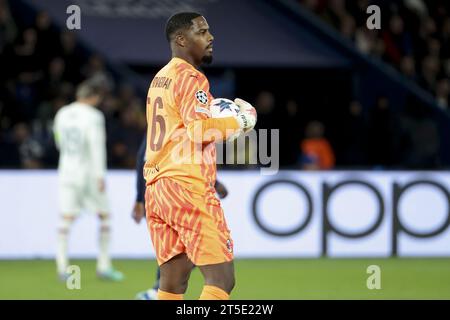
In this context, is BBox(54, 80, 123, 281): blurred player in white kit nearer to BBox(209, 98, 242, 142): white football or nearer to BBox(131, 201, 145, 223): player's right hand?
BBox(131, 201, 145, 223): player's right hand

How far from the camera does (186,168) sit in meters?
→ 7.09

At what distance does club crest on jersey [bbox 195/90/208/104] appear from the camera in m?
6.94

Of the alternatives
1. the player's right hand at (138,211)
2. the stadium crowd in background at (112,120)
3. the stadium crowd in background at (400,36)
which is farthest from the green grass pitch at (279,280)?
the stadium crowd in background at (400,36)

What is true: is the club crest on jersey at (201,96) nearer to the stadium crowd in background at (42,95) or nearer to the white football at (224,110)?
the white football at (224,110)

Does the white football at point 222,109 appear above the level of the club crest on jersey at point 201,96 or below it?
below

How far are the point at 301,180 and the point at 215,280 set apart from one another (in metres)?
7.54

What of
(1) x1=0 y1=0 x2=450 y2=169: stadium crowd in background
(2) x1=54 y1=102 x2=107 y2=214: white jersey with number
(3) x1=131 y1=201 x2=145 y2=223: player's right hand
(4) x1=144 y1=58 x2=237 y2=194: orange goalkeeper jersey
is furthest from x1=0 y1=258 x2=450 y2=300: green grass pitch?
(4) x1=144 y1=58 x2=237 y2=194: orange goalkeeper jersey

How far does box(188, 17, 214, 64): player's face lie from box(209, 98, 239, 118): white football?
0.32 meters

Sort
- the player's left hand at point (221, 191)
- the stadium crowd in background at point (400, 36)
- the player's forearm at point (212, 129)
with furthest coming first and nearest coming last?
the stadium crowd in background at point (400, 36) → the player's left hand at point (221, 191) → the player's forearm at point (212, 129)

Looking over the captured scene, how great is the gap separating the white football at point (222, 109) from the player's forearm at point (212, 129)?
45 mm

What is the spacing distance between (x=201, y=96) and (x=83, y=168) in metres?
5.74

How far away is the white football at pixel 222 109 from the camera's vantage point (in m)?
7.00
